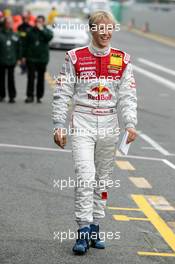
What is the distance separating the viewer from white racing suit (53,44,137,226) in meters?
8.06

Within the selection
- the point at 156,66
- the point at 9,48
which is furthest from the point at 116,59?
the point at 156,66

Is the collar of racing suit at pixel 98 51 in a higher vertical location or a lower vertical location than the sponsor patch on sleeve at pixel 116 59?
higher

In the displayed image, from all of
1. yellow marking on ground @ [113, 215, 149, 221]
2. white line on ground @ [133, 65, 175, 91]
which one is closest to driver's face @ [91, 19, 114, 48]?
yellow marking on ground @ [113, 215, 149, 221]

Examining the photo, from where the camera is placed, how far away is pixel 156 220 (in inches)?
377

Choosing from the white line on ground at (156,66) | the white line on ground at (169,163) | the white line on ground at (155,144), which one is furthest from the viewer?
the white line on ground at (156,66)

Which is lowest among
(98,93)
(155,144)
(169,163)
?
(155,144)

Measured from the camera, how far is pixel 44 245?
325 inches

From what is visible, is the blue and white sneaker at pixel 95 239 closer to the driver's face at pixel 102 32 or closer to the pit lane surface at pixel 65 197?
the pit lane surface at pixel 65 197

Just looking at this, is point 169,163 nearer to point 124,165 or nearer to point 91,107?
point 124,165

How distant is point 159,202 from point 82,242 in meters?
2.63

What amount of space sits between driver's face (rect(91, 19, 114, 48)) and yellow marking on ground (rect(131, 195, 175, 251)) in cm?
190

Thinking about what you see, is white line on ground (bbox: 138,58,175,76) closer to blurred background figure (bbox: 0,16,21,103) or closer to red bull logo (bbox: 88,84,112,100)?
blurred background figure (bbox: 0,16,21,103)

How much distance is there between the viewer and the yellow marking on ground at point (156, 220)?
28.7ft

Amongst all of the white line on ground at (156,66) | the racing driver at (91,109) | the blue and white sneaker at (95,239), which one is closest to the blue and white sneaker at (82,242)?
the racing driver at (91,109)
